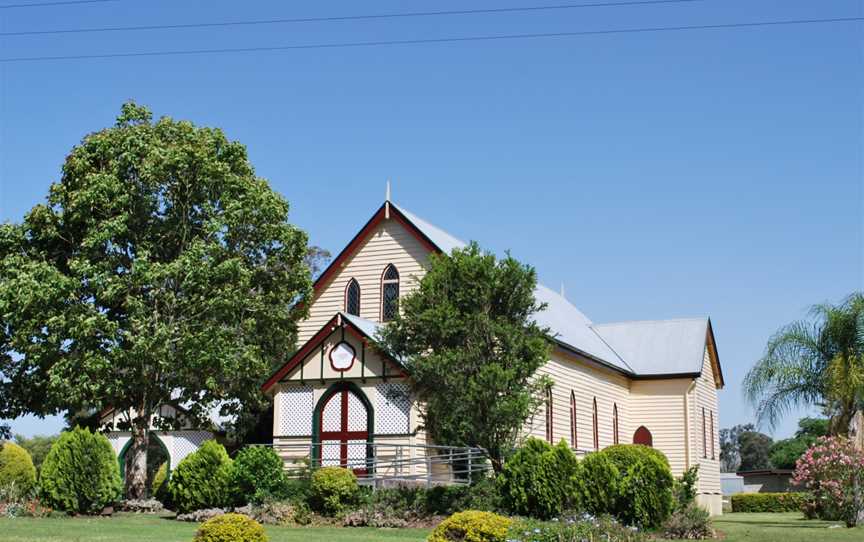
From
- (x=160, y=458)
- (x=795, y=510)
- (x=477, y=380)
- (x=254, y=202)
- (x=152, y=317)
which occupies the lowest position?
(x=795, y=510)

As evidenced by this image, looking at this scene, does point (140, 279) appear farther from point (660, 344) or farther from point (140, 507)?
point (660, 344)

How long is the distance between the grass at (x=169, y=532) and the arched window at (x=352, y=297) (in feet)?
40.5

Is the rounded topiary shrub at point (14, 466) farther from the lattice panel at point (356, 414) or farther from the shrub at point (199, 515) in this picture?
the lattice panel at point (356, 414)

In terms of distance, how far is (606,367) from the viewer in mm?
43062

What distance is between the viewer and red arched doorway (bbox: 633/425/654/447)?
4628 cm

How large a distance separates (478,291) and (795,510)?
28.0 m

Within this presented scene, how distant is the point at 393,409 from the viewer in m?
30.8

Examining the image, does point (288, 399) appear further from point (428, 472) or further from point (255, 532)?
point (255, 532)

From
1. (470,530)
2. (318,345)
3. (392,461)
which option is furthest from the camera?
(318,345)

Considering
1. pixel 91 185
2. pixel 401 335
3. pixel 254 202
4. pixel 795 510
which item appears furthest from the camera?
pixel 795 510

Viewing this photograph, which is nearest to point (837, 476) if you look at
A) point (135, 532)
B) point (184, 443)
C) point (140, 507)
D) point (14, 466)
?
point (135, 532)

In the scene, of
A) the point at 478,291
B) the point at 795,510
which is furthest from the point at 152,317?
the point at 795,510

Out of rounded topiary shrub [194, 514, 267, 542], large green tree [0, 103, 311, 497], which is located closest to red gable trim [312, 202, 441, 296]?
large green tree [0, 103, 311, 497]

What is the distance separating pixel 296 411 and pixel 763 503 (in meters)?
30.0
